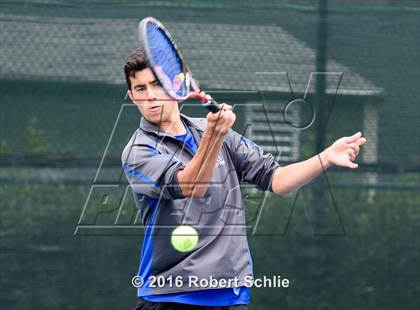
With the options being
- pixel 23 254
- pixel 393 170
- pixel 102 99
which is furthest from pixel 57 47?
pixel 393 170

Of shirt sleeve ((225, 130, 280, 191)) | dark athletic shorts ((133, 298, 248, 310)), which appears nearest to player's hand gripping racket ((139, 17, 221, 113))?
shirt sleeve ((225, 130, 280, 191))

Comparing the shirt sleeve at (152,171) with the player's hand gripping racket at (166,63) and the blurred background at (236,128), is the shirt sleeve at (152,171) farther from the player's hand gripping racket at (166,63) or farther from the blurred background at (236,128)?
the blurred background at (236,128)

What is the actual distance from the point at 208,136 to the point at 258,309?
6.51 ft

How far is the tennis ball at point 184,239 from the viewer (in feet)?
10.1

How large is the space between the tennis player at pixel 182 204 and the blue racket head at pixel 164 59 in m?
0.05

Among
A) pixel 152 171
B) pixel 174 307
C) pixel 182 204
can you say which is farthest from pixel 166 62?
pixel 174 307

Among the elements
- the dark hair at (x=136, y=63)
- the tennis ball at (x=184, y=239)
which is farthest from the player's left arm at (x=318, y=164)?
the dark hair at (x=136, y=63)

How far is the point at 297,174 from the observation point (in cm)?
319

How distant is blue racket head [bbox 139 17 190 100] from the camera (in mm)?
2926

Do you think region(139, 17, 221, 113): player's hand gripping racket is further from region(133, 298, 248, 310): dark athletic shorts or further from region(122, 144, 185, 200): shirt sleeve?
region(133, 298, 248, 310): dark athletic shorts

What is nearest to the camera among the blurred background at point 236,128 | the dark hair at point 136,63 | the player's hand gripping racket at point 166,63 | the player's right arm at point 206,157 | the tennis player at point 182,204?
the player's right arm at point 206,157

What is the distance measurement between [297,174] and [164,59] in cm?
60

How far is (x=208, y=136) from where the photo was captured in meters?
2.77

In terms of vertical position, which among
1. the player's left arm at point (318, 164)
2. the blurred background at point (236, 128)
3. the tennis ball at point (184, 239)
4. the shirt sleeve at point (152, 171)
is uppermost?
the blurred background at point (236, 128)
